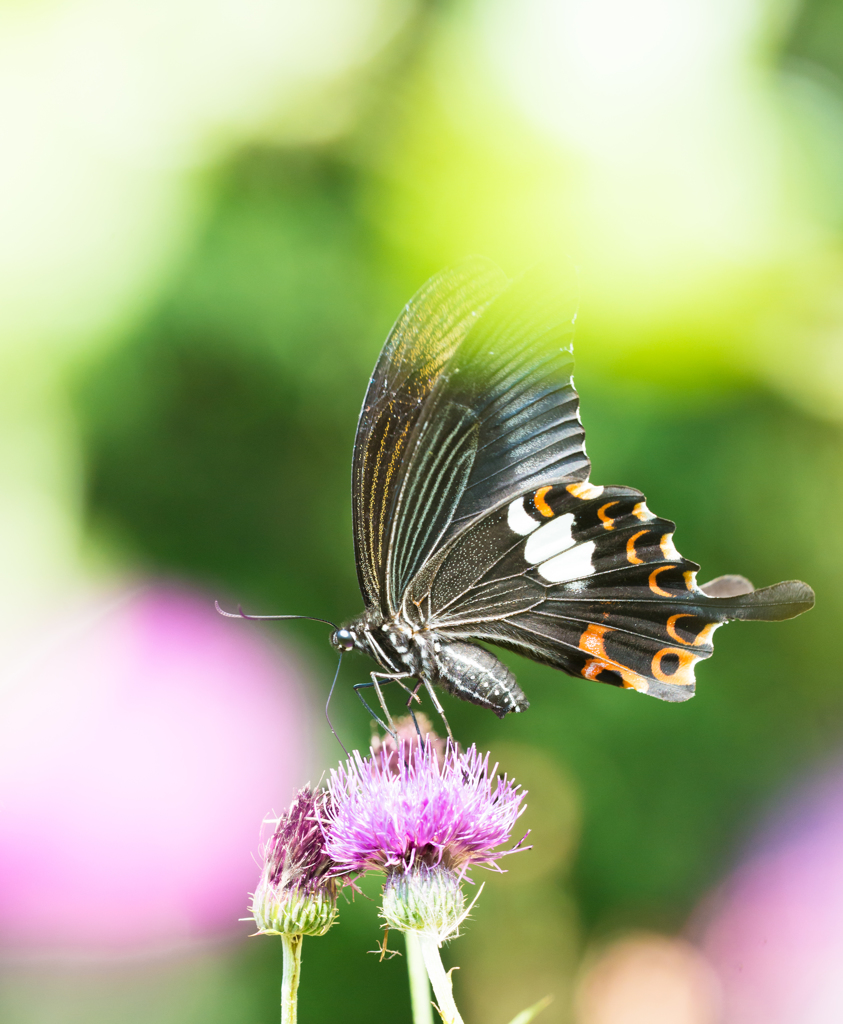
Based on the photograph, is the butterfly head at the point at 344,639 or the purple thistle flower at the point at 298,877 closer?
the purple thistle flower at the point at 298,877

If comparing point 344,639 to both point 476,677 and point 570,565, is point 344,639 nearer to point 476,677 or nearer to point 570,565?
point 476,677

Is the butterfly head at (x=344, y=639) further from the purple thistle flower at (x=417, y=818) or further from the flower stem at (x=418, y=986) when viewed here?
the flower stem at (x=418, y=986)

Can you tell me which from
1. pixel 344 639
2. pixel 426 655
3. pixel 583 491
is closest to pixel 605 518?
pixel 583 491

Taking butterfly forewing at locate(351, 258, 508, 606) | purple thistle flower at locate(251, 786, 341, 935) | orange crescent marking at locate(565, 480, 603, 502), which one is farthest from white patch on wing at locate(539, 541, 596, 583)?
purple thistle flower at locate(251, 786, 341, 935)

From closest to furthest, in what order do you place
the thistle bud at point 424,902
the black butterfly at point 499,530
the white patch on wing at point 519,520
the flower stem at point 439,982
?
the flower stem at point 439,982 < the thistle bud at point 424,902 < the black butterfly at point 499,530 < the white patch on wing at point 519,520

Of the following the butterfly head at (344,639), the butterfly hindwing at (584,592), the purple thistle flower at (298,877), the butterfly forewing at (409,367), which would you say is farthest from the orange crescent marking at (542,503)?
the purple thistle flower at (298,877)

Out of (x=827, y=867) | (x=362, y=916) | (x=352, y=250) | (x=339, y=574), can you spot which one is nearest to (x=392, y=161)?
(x=352, y=250)

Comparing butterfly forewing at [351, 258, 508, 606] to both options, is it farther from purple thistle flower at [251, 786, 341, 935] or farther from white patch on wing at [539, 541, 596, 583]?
purple thistle flower at [251, 786, 341, 935]
